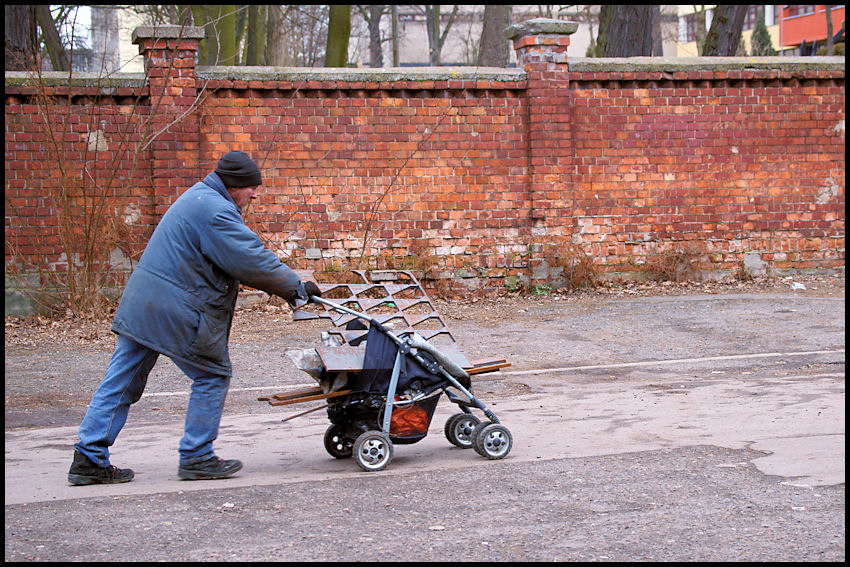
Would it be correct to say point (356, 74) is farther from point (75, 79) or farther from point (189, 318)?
point (189, 318)

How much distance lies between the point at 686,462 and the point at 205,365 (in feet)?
8.72

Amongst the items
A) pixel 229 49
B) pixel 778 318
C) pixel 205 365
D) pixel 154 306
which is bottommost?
pixel 778 318

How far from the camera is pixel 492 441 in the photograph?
5645mm

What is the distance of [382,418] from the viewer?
561cm

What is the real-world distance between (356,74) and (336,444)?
302 inches

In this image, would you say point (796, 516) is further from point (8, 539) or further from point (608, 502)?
point (8, 539)

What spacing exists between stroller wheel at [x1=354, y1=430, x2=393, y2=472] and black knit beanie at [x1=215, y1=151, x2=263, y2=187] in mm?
1544

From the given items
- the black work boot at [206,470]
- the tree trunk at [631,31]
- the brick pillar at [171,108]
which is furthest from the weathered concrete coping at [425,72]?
the black work boot at [206,470]

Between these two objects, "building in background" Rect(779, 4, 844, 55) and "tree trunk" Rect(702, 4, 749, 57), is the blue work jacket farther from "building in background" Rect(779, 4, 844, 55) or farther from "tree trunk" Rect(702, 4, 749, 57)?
"building in background" Rect(779, 4, 844, 55)

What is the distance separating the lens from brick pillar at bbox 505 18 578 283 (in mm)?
12992

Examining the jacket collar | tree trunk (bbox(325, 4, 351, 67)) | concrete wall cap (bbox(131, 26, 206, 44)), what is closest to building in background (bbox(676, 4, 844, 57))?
tree trunk (bbox(325, 4, 351, 67))

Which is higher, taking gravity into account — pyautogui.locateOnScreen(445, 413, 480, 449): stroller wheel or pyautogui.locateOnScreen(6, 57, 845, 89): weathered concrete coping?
pyautogui.locateOnScreen(6, 57, 845, 89): weathered concrete coping

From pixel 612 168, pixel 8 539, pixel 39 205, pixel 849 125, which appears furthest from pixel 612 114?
pixel 8 539

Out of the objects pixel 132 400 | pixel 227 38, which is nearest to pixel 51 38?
pixel 227 38
